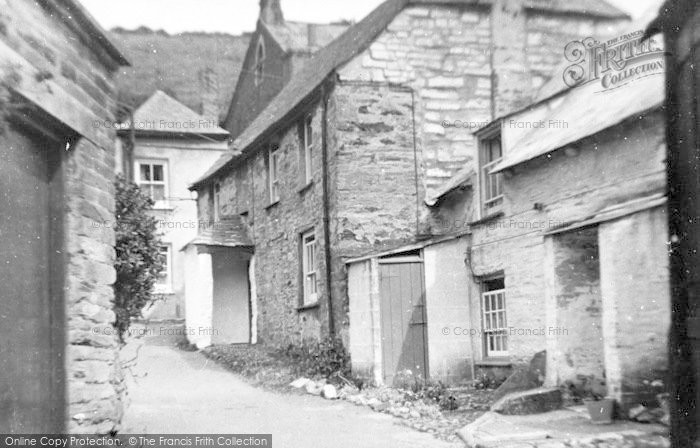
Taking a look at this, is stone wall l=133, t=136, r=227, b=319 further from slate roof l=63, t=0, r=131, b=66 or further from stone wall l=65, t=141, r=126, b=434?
stone wall l=65, t=141, r=126, b=434

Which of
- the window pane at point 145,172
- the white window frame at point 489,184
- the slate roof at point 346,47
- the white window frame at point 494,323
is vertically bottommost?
the white window frame at point 494,323

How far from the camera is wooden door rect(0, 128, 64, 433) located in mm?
6095

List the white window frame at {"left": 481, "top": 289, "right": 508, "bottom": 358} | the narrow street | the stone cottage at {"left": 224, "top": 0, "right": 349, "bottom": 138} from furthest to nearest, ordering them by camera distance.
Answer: the stone cottage at {"left": 224, "top": 0, "right": 349, "bottom": 138}
the white window frame at {"left": 481, "top": 289, "right": 508, "bottom": 358}
the narrow street

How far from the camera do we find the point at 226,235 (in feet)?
67.6

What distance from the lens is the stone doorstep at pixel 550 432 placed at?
25.0ft

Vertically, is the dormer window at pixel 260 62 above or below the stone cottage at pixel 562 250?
above

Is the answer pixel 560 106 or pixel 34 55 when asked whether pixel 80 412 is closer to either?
pixel 34 55

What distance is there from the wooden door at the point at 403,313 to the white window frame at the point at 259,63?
49.8 ft

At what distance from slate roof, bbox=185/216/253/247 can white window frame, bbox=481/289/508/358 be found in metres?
8.83

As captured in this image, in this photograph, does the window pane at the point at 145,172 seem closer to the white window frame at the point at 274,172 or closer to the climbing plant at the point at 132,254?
the white window frame at the point at 274,172

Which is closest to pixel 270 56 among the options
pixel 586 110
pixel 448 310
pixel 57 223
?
pixel 448 310

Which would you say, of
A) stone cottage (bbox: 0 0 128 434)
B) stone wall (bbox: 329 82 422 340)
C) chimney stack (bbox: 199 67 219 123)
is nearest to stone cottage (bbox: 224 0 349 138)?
chimney stack (bbox: 199 67 219 123)

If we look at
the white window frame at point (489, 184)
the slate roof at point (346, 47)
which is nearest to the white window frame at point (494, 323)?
the white window frame at point (489, 184)

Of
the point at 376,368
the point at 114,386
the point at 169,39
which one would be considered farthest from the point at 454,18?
the point at 169,39
